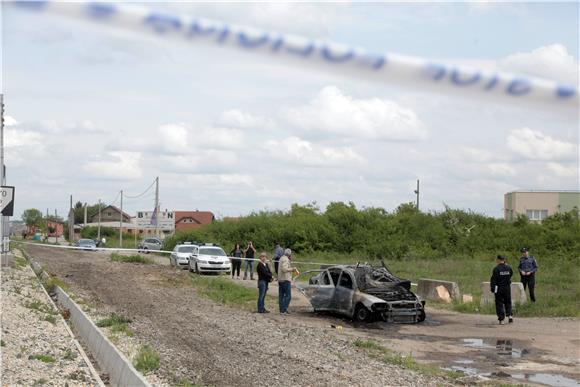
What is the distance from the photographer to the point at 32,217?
174125 mm

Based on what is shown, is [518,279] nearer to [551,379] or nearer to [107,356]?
[551,379]

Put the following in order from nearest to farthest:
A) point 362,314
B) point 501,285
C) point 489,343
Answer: point 489,343 → point 501,285 → point 362,314

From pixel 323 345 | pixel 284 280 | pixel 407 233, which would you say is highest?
pixel 407 233

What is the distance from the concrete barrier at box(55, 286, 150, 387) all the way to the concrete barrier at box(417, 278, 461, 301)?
1146 cm

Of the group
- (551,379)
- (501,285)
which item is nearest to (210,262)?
(501,285)

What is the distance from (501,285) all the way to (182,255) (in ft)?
92.1

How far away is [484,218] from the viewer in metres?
57.8

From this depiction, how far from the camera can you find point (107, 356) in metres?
12.5

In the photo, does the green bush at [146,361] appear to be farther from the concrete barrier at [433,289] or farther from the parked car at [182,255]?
the parked car at [182,255]

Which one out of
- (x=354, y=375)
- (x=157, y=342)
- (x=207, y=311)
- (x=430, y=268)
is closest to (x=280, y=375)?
(x=354, y=375)

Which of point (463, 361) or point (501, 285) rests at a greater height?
point (501, 285)

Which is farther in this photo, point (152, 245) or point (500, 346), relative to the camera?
point (152, 245)

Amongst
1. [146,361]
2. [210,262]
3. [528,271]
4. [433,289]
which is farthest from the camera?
[210,262]

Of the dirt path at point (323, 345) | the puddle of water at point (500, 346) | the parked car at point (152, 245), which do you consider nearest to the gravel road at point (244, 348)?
the dirt path at point (323, 345)
